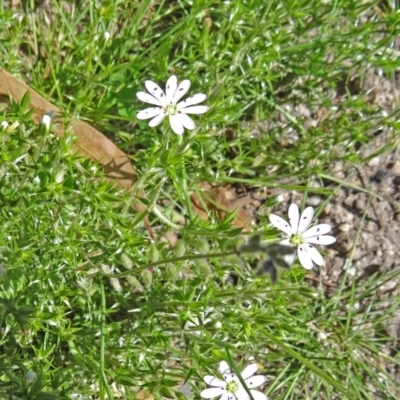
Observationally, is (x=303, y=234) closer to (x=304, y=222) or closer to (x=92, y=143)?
(x=304, y=222)

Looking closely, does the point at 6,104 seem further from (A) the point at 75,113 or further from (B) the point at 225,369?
(B) the point at 225,369

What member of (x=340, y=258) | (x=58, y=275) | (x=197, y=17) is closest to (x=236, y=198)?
(x=340, y=258)

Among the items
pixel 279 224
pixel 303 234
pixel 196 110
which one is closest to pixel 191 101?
pixel 196 110

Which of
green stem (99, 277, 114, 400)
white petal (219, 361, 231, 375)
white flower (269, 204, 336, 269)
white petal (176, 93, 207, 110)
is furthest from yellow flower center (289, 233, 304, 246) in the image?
green stem (99, 277, 114, 400)

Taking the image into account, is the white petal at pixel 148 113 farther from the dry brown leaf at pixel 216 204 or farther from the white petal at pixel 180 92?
the dry brown leaf at pixel 216 204

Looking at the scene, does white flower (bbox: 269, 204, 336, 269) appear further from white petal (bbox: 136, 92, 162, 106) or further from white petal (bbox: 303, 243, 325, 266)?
white petal (bbox: 136, 92, 162, 106)
